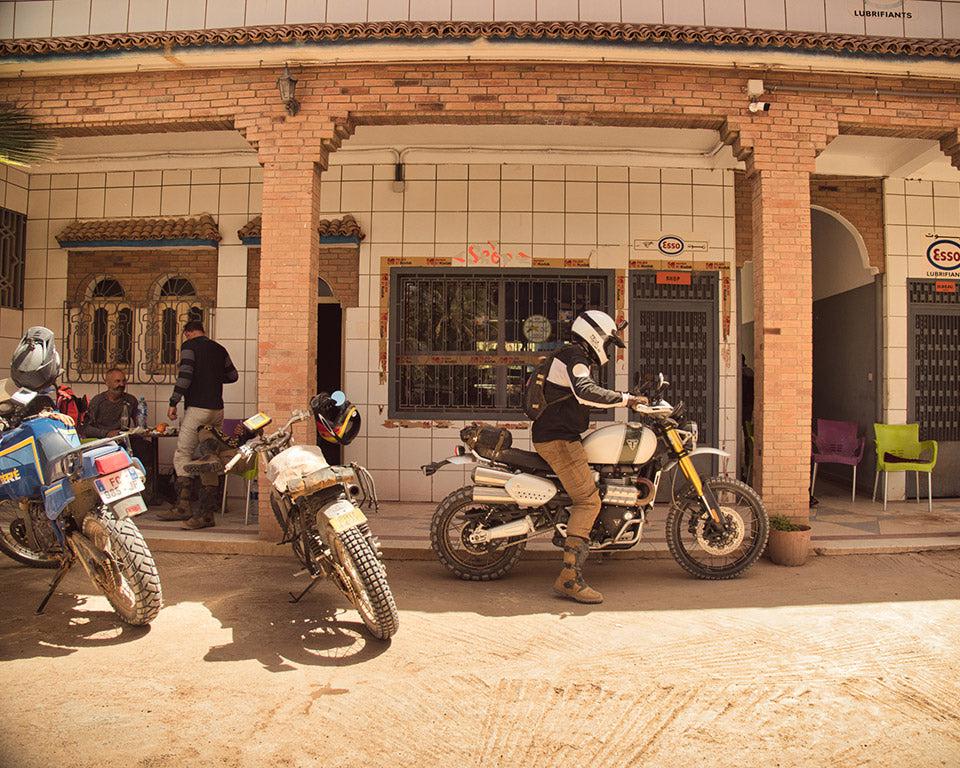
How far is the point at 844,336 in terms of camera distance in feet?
28.7

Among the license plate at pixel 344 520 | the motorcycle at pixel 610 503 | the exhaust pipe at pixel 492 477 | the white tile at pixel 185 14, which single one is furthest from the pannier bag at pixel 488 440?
the white tile at pixel 185 14

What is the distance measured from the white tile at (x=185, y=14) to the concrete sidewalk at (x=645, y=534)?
16.8ft

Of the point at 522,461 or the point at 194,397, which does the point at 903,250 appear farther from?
the point at 194,397

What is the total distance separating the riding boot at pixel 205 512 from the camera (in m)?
5.96

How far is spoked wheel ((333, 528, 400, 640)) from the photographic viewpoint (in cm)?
342

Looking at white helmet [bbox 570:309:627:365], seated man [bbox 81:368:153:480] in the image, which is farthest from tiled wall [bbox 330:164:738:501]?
white helmet [bbox 570:309:627:365]

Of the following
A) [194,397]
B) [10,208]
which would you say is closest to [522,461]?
[194,397]

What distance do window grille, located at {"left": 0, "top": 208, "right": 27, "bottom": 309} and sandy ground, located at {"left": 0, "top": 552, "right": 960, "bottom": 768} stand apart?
15.3 ft

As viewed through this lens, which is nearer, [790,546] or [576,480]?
[576,480]

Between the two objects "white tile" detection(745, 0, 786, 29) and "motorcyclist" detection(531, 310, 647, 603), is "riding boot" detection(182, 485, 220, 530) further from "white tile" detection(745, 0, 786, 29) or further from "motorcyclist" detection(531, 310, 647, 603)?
"white tile" detection(745, 0, 786, 29)

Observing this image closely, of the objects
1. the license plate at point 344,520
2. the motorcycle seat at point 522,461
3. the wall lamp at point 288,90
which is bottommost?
the license plate at point 344,520

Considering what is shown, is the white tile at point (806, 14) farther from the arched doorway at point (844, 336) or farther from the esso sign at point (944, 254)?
the esso sign at point (944, 254)

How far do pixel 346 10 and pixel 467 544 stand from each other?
5.45 meters

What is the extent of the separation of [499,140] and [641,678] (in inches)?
232
